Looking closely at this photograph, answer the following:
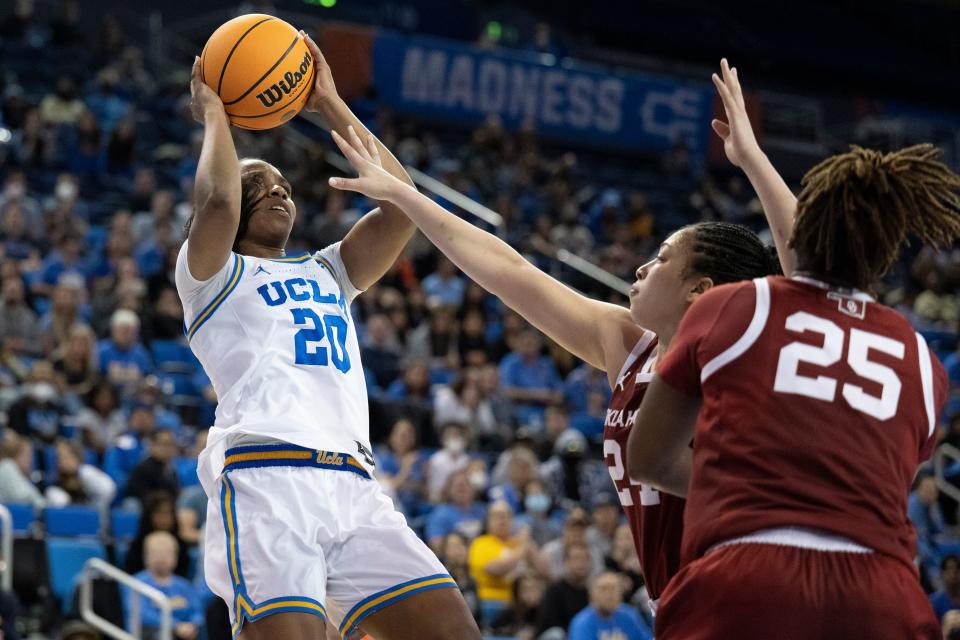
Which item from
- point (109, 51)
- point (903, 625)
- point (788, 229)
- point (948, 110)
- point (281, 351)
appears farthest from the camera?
point (948, 110)

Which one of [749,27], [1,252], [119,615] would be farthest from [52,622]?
[749,27]

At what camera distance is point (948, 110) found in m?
27.3

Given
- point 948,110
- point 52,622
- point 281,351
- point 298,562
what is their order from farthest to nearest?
1. point 948,110
2. point 52,622
3. point 281,351
4. point 298,562

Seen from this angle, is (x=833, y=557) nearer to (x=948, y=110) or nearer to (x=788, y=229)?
(x=788, y=229)

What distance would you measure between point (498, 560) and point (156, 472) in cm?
276

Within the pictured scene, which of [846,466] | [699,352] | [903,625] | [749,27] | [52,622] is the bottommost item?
[52,622]

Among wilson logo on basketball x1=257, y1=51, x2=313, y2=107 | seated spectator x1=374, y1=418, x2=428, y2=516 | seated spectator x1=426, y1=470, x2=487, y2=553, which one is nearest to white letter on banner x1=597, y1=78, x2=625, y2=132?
seated spectator x1=374, y1=418, x2=428, y2=516

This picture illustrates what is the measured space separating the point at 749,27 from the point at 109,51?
1487 cm

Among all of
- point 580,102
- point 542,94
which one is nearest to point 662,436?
point 542,94

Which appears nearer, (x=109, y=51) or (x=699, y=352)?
(x=699, y=352)

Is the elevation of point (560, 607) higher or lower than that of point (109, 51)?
lower

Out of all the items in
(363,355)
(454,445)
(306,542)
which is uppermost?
(306,542)

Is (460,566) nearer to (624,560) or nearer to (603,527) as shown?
Result: (624,560)

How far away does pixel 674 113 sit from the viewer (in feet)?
75.4
